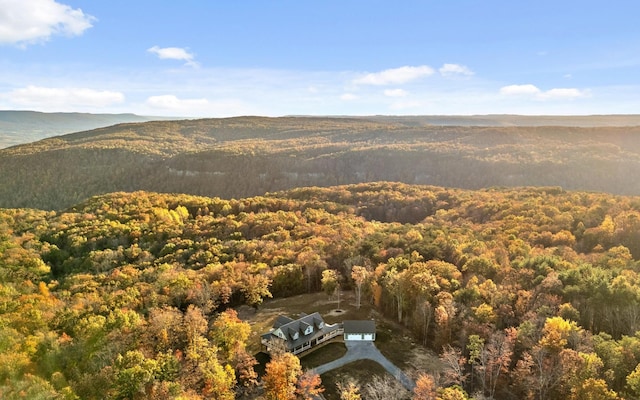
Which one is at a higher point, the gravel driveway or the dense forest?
the dense forest

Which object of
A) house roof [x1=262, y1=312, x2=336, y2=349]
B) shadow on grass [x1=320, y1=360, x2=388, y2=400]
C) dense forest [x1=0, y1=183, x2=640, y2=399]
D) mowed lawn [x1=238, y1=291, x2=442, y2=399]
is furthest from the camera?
house roof [x1=262, y1=312, x2=336, y2=349]

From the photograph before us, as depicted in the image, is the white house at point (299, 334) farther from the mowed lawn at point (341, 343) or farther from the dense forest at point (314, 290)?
the dense forest at point (314, 290)

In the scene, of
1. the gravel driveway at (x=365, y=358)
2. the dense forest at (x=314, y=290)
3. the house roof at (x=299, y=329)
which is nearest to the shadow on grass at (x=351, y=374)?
the gravel driveway at (x=365, y=358)

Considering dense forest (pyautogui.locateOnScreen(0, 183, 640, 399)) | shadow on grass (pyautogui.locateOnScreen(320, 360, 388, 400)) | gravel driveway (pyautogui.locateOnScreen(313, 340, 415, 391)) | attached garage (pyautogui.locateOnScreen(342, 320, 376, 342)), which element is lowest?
shadow on grass (pyautogui.locateOnScreen(320, 360, 388, 400))

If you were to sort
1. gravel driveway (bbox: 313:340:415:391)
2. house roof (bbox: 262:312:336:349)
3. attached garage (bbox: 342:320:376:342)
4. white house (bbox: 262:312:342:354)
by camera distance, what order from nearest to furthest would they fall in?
1. gravel driveway (bbox: 313:340:415:391)
2. white house (bbox: 262:312:342:354)
3. house roof (bbox: 262:312:336:349)
4. attached garage (bbox: 342:320:376:342)

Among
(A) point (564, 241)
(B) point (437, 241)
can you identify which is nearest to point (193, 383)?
(B) point (437, 241)

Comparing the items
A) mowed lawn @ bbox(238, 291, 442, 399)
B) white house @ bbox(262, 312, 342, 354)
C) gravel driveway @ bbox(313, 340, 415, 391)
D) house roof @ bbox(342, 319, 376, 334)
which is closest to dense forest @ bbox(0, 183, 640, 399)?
mowed lawn @ bbox(238, 291, 442, 399)

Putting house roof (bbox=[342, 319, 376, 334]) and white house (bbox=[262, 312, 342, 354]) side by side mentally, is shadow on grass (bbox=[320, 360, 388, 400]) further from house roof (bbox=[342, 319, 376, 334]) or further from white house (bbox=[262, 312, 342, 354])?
white house (bbox=[262, 312, 342, 354])
